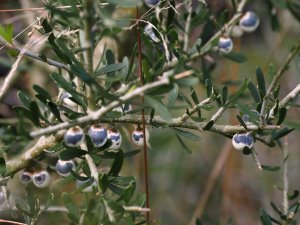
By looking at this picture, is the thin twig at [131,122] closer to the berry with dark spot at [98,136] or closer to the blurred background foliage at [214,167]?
the berry with dark spot at [98,136]

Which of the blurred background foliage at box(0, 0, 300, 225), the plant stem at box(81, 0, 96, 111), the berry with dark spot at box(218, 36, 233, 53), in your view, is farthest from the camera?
the blurred background foliage at box(0, 0, 300, 225)

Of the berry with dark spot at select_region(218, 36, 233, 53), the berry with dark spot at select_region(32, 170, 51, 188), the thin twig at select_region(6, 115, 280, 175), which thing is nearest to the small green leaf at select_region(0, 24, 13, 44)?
the thin twig at select_region(6, 115, 280, 175)


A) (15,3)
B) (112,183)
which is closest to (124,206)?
(112,183)

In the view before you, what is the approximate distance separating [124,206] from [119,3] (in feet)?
0.64

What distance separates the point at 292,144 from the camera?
1719 millimetres

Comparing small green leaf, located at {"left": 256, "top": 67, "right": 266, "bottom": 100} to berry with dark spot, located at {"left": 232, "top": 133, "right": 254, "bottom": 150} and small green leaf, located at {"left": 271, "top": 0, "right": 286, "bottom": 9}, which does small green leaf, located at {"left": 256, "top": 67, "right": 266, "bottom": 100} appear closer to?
berry with dark spot, located at {"left": 232, "top": 133, "right": 254, "bottom": 150}

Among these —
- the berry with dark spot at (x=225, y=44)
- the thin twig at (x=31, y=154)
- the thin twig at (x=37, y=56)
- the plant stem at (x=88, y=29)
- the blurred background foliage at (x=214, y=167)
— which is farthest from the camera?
the blurred background foliage at (x=214, y=167)

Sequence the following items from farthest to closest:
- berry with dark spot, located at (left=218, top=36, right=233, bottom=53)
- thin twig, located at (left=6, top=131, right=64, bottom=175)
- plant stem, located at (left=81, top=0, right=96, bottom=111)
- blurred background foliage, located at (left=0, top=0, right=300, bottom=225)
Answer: blurred background foliage, located at (left=0, top=0, right=300, bottom=225) → berry with dark spot, located at (left=218, top=36, right=233, bottom=53) → thin twig, located at (left=6, top=131, right=64, bottom=175) → plant stem, located at (left=81, top=0, right=96, bottom=111)

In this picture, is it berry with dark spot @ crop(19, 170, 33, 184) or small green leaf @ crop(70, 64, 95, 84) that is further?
berry with dark spot @ crop(19, 170, 33, 184)

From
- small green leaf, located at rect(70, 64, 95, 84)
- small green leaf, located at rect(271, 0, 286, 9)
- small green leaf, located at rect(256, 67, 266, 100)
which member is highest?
small green leaf, located at rect(271, 0, 286, 9)

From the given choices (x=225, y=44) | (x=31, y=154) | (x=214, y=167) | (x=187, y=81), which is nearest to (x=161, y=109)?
(x=187, y=81)

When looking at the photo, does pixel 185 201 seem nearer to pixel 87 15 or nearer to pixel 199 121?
pixel 199 121

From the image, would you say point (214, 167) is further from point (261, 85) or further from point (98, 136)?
point (98, 136)

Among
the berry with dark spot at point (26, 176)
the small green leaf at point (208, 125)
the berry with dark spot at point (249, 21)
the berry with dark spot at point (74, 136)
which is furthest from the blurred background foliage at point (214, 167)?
the berry with dark spot at point (74, 136)
